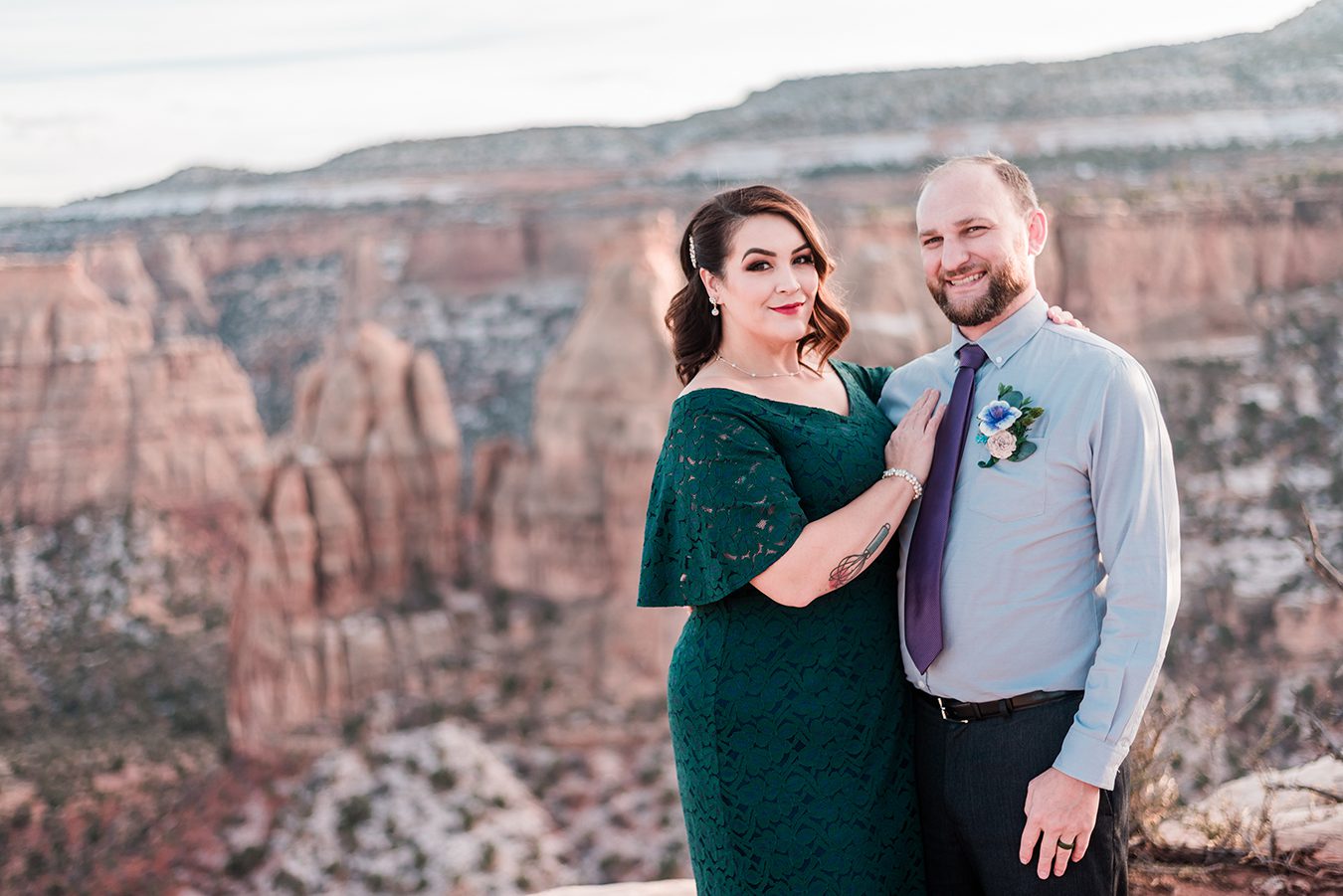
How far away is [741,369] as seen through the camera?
3.31 meters

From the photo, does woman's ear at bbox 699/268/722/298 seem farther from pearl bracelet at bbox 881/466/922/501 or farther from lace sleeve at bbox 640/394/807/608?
pearl bracelet at bbox 881/466/922/501

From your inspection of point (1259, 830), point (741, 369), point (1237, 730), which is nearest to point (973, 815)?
point (741, 369)

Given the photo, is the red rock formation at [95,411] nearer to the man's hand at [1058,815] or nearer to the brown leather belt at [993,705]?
the brown leather belt at [993,705]

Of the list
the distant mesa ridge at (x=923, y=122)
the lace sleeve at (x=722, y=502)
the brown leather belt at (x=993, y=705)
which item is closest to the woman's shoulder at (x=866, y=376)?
the lace sleeve at (x=722, y=502)

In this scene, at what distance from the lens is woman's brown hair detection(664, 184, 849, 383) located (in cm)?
325

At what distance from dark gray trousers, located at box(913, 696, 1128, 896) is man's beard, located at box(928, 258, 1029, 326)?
95cm

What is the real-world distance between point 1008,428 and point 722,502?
70cm

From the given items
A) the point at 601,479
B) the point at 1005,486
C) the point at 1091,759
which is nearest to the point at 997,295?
Answer: the point at 1005,486

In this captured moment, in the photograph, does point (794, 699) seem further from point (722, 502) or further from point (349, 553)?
point (349, 553)

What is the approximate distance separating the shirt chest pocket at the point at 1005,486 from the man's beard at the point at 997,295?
33 cm

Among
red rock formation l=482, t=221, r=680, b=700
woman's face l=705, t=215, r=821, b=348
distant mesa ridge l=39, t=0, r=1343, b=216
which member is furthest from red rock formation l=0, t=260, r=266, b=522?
woman's face l=705, t=215, r=821, b=348

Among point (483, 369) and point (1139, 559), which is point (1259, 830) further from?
point (483, 369)

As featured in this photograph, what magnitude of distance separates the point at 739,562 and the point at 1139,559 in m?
0.91

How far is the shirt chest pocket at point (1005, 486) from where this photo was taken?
287 centimetres
